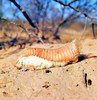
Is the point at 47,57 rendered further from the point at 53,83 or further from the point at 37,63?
the point at 53,83

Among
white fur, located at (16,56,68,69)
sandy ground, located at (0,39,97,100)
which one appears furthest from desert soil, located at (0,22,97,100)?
white fur, located at (16,56,68,69)

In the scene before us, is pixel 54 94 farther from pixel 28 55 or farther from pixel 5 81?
pixel 28 55

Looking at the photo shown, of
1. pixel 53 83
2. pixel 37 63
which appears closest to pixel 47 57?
pixel 37 63


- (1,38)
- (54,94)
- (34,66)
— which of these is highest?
(1,38)

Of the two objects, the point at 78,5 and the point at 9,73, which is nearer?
the point at 9,73

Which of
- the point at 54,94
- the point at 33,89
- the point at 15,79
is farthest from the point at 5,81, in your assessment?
the point at 54,94

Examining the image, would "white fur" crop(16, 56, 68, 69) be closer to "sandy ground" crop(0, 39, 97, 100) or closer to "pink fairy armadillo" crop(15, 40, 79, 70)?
"pink fairy armadillo" crop(15, 40, 79, 70)

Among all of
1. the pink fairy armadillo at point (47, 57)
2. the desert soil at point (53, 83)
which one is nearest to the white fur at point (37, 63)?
the pink fairy armadillo at point (47, 57)
